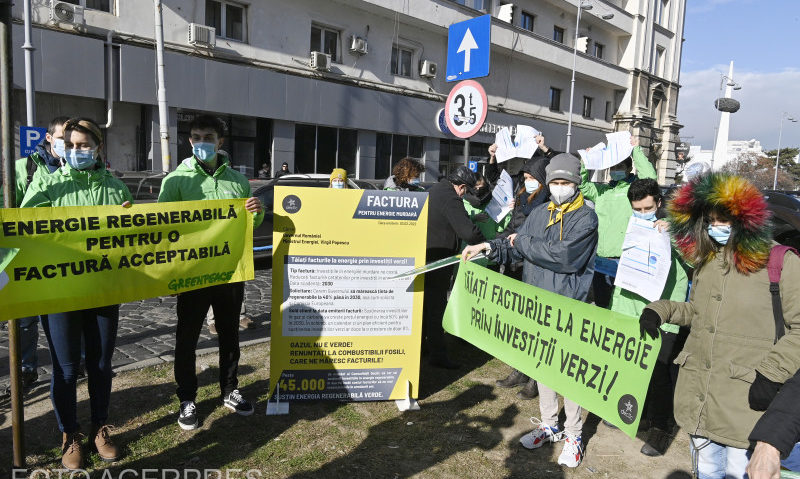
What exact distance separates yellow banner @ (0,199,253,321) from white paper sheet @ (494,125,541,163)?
365cm

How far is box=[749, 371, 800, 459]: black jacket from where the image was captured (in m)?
1.85

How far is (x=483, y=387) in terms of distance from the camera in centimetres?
478

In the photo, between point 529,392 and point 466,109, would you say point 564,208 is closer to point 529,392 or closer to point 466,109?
point 529,392

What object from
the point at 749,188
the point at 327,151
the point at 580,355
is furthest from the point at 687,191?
the point at 327,151

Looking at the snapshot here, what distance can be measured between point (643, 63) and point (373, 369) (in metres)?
36.0

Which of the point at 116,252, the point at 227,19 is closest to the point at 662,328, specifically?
the point at 116,252

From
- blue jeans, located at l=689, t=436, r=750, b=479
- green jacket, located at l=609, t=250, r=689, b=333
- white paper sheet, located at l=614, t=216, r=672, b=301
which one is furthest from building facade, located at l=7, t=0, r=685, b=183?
blue jeans, located at l=689, t=436, r=750, b=479

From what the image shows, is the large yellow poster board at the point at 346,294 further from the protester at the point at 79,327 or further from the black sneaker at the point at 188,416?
the protester at the point at 79,327

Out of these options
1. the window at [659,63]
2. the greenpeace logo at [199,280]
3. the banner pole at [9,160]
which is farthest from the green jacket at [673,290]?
the window at [659,63]

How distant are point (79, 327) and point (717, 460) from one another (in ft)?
10.9

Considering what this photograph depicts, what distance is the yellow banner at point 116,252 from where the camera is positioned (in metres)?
2.81

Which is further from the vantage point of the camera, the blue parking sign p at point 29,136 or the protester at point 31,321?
the blue parking sign p at point 29,136

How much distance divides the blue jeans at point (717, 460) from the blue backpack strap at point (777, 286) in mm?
532

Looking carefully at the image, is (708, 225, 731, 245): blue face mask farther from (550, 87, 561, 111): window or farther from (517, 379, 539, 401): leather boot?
(550, 87, 561, 111): window
